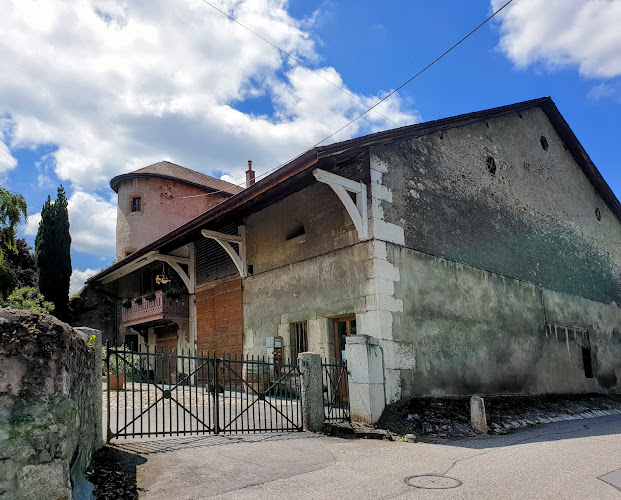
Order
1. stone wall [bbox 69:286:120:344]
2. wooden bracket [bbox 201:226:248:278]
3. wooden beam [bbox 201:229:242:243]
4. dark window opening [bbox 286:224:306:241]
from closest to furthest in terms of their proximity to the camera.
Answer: dark window opening [bbox 286:224:306:241]
wooden beam [bbox 201:229:242:243]
wooden bracket [bbox 201:226:248:278]
stone wall [bbox 69:286:120:344]

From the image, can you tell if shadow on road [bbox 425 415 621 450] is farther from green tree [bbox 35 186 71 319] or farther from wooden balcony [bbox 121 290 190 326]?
green tree [bbox 35 186 71 319]

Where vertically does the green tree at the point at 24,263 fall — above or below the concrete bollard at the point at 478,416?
above

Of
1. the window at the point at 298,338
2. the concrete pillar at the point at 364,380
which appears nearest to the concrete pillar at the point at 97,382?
the concrete pillar at the point at 364,380

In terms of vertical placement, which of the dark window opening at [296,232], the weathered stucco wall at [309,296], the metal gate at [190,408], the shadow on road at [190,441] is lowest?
the shadow on road at [190,441]

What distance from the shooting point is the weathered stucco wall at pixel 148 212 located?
27.1 metres

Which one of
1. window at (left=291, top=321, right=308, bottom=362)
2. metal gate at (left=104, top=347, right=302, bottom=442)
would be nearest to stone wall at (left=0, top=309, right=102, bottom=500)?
metal gate at (left=104, top=347, right=302, bottom=442)

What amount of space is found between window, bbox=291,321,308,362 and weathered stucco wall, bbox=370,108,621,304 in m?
3.31

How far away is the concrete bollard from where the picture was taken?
979 centimetres

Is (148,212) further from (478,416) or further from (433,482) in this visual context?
(433,482)

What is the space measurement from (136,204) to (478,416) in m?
22.4

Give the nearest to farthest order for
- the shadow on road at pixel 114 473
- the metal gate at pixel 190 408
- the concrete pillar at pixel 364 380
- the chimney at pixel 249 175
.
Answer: the shadow on road at pixel 114 473, the metal gate at pixel 190 408, the concrete pillar at pixel 364 380, the chimney at pixel 249 175

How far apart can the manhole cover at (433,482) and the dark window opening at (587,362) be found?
43.6ft

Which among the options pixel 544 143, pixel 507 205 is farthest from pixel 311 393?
pixel 544 143

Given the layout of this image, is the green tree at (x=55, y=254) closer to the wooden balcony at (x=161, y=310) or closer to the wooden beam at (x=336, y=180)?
the wooden balcony at (x=161, y=310)
